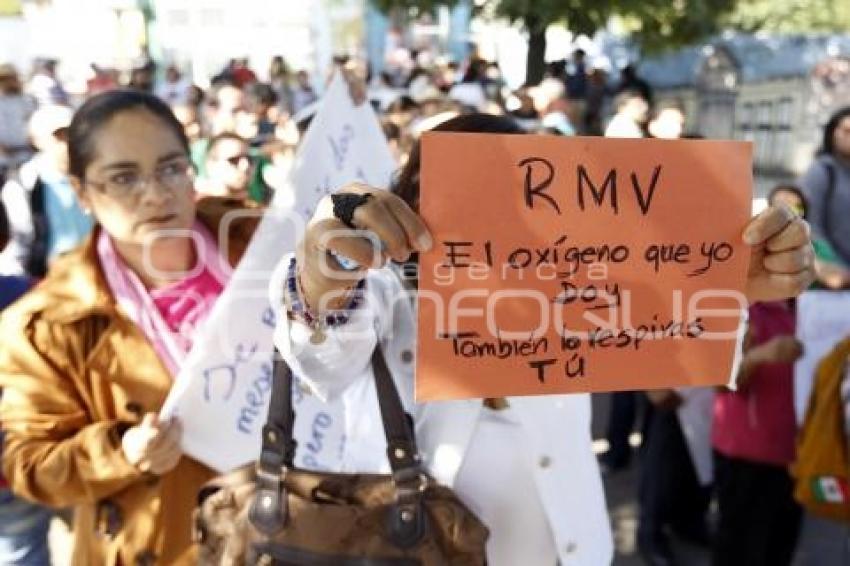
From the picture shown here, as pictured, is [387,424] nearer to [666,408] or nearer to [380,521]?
[380,521]

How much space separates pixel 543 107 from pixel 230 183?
3195 mm

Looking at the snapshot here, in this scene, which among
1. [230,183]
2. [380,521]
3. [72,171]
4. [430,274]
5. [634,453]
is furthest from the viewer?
[634,453]

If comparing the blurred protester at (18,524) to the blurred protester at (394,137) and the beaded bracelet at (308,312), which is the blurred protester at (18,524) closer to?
the beaded bracelet at (308,312)

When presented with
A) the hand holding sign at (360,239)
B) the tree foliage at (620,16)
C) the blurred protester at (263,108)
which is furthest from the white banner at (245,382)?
the tree foliage at (620,16)

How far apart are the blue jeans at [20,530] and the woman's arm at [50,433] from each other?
0.46m

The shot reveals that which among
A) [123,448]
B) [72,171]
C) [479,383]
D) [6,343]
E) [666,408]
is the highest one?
[72,171]

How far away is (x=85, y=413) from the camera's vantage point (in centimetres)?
158

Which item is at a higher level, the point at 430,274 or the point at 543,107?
the point at 430,274

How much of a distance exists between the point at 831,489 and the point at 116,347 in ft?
6.28

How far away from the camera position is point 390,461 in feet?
4.03

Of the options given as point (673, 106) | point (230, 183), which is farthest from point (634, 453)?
point (230, 183)

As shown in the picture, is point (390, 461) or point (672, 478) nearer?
point (390, 461)

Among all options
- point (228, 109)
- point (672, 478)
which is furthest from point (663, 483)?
point (228, 109)

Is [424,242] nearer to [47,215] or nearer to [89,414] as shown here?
[89,414]
